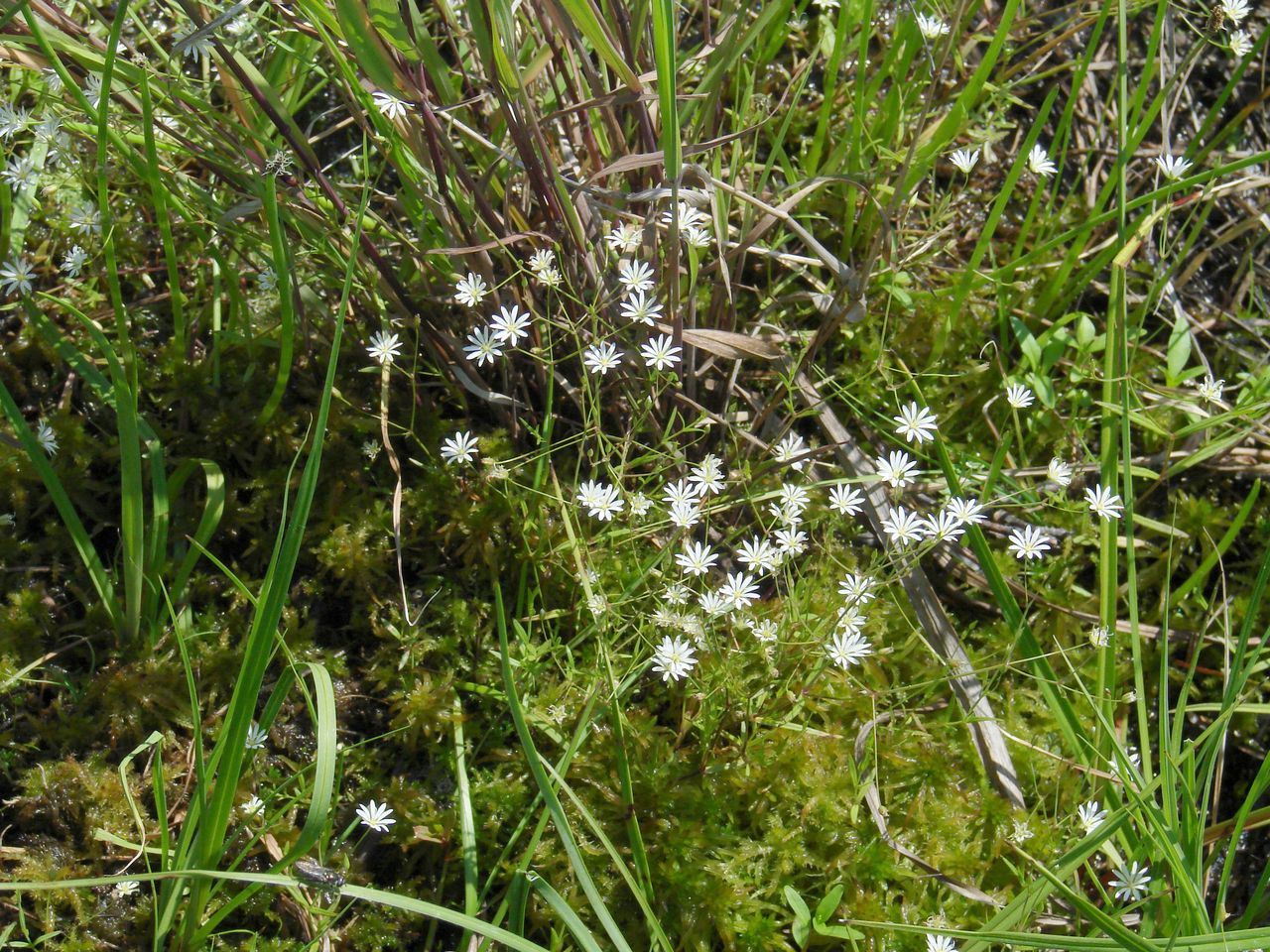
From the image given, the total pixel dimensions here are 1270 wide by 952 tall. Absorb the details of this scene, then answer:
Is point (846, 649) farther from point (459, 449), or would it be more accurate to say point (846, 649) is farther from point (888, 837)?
point (459, 449)

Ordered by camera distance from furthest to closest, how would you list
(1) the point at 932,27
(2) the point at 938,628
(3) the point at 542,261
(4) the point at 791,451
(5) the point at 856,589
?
(1) the point at 932,27 < (2) the point at 938,628 < (4) the point at 791,451 < (3) the point at 542,261 < (5) the point at 856,589

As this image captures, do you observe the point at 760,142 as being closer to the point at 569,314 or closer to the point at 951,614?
the point at 569,314

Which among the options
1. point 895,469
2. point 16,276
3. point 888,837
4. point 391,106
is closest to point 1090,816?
point 888,837

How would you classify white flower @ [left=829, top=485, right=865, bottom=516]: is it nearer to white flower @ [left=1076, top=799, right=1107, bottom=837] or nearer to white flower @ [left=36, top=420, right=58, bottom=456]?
white flower @ [left=1076, top=799, right=1107, bottom=837]

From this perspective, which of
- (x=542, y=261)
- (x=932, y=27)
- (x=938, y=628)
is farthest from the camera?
(x=932, y=27)

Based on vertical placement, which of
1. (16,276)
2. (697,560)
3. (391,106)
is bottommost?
(697,560)

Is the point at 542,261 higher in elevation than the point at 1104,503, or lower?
higher
